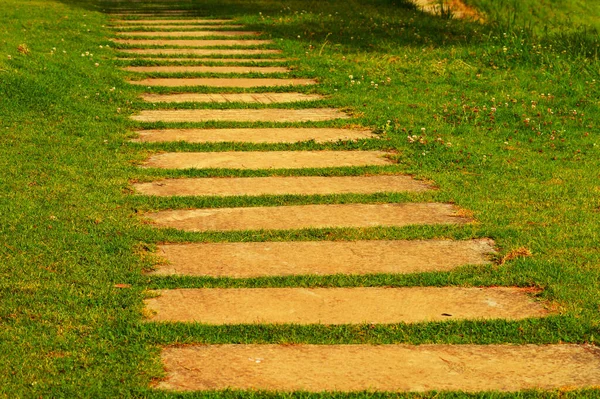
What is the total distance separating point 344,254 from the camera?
201 inches

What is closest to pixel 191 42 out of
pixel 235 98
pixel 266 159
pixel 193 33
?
pixel 193 33

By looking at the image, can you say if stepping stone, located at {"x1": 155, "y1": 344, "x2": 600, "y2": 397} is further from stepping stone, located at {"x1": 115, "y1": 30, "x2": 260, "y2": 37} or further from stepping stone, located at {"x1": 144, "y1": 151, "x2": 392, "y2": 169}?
stepping stone, located at {"x1": 115, "y1": 30, "x2": 260, "y2": 37}

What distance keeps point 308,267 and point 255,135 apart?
2.92 metres

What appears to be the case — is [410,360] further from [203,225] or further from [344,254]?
[203,225]

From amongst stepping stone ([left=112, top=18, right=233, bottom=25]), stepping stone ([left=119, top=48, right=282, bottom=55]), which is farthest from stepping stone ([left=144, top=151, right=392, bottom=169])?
stepping stone ([left=112, top=18, right=233, bottom=25])

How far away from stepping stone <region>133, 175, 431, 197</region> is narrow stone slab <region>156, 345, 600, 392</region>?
7.56 feet

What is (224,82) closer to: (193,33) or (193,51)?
(193,51)

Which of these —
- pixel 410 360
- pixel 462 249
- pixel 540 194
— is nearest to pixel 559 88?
pixel 540 194

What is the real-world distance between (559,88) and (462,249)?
4.71 m

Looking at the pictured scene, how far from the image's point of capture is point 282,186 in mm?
6305

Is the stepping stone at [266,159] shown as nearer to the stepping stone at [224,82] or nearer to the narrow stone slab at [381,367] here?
the stepping stone at [224,82]

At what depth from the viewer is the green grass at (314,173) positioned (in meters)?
4.06

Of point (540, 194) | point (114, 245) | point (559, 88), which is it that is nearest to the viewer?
point (114, 245)

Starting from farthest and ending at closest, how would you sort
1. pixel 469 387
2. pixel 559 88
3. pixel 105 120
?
pixel 559 88, pixel 105 120, pixel 469 387
